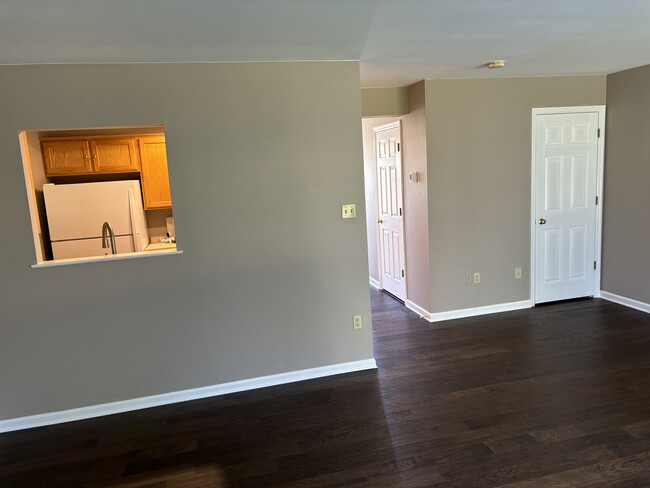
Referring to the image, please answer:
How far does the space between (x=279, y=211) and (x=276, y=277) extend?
0.51 metres

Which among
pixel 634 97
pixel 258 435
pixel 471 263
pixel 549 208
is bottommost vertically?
pixel 258 435

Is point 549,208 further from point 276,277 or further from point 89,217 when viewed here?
point 89,217

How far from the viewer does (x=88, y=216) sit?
4.04 meters

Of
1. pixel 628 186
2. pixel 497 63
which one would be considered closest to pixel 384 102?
pixel 497 63

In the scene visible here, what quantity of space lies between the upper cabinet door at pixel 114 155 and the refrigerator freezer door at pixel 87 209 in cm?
38

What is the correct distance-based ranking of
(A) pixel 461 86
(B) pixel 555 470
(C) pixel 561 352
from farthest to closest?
(A) pixel 461 86
(C) pixel 561 352
(B) pixel 555 470

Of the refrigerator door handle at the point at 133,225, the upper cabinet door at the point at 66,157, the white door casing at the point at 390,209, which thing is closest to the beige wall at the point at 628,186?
the white door casing at the point at 390,209

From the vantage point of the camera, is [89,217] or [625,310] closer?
[89,217]

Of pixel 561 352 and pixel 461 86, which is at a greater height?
pixel 461 86

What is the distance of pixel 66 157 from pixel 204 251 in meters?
2.18

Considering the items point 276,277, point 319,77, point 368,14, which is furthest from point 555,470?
point 319,77

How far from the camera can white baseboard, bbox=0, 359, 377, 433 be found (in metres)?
3.07

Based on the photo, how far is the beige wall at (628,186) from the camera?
438 cm

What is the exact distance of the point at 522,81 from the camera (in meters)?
4.49
